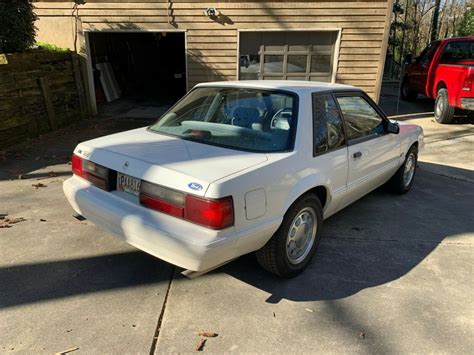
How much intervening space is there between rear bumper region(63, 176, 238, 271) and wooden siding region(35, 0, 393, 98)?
7614 millimetres

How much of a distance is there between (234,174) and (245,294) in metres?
1.01

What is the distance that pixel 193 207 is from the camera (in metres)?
2.41

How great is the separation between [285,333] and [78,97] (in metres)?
8.56

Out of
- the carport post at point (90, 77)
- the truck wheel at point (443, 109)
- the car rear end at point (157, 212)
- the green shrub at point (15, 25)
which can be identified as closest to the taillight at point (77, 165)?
the car rear end at point (157, 212)

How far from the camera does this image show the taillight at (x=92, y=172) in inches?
116

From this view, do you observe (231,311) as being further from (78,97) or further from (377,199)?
(78,97)

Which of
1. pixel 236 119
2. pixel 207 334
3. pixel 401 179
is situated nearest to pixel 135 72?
pixel 401 179

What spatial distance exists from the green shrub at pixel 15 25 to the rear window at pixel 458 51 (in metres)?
10.0

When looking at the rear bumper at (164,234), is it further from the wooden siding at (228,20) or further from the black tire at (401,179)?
the wooden siding at (228,20)

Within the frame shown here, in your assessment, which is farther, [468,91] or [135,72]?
[135,72]

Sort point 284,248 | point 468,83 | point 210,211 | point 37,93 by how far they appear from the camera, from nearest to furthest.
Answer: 1. point 210,211
2. point 284,248
3. point 37,93
4. point 468,83

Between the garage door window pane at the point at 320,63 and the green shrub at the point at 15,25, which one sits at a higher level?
the green shrub at the point at 15,25

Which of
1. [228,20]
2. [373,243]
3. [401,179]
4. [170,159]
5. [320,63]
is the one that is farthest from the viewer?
[320,63]

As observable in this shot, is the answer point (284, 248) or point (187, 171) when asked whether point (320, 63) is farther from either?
point (187, 171)
